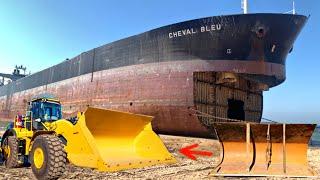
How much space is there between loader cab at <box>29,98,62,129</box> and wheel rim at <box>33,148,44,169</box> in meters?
1.75

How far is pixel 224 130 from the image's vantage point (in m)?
8.45

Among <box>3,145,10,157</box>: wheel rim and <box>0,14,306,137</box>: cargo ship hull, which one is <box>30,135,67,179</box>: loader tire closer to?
<box>3,145,10,157</box>: wheel rim

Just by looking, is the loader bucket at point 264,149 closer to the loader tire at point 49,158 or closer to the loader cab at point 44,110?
the loader tire at point 49,158

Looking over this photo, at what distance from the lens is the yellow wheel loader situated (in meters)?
6.26

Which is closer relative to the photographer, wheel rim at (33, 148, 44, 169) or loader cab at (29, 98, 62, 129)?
wheel rim at (33, 148, 44, 169)

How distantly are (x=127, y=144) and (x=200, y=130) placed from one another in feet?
34.1

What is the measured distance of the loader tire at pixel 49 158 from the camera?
20.5 feet

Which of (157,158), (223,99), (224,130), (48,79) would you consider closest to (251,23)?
(223,99)

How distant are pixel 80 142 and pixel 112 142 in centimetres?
111

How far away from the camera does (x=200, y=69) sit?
1848 cm

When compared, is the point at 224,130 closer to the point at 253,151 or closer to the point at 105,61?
the point at 253,151

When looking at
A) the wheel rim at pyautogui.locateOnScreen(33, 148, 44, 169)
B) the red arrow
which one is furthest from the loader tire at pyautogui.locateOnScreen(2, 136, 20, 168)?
the red arrow

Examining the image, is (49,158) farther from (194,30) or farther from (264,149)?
(194,30)

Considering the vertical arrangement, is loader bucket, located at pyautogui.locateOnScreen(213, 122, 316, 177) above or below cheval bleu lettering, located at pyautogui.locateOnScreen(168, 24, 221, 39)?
below
